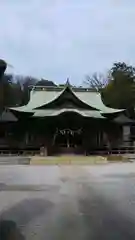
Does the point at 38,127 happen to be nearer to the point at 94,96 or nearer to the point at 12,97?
the point at 94,96

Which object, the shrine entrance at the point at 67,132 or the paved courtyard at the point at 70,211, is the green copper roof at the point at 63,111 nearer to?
the shrine entrance at the point at 67,132

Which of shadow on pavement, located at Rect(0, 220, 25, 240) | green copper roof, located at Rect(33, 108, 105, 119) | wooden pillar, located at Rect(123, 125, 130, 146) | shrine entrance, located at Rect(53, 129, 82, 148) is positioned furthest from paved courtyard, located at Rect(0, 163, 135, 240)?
wooden pillar, located at Rect(123, 125, 130, 146)

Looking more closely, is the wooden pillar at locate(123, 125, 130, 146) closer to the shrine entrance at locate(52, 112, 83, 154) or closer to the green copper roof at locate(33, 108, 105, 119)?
the green copper roof at locate(33, 108, 105, 119)

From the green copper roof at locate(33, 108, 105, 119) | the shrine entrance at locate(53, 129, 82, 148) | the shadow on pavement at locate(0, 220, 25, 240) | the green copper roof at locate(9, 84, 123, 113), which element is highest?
the green copper roof at locate(9, 84, 123, 113)

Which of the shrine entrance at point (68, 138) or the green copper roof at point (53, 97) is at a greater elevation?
the green copper roof at point (53, 97)

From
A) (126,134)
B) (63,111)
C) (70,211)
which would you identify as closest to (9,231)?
(70,211)

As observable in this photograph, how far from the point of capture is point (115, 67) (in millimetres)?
83250

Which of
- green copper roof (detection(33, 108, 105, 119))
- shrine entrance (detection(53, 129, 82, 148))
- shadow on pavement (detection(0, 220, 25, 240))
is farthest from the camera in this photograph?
shrine entrance (detection(53, 129, 82, 148))

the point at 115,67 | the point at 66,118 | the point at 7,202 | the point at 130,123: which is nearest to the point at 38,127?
the point at 66,118

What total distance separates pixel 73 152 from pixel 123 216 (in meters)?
32.9

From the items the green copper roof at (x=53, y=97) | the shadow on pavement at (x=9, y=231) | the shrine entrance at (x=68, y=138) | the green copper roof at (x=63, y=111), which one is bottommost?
the shadow on pavement at (x=9, y=231)

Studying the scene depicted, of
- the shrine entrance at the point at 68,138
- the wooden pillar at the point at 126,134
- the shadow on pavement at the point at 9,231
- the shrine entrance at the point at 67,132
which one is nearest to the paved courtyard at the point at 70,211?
the shadow on pavement at the point at 9,231

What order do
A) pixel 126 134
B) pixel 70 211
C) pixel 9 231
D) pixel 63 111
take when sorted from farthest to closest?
pixel 126 134 < pixel 63 111 < pixel 70 211 < pixel 9 231

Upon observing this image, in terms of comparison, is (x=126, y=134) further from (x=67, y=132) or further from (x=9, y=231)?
(x=9, y=231)
